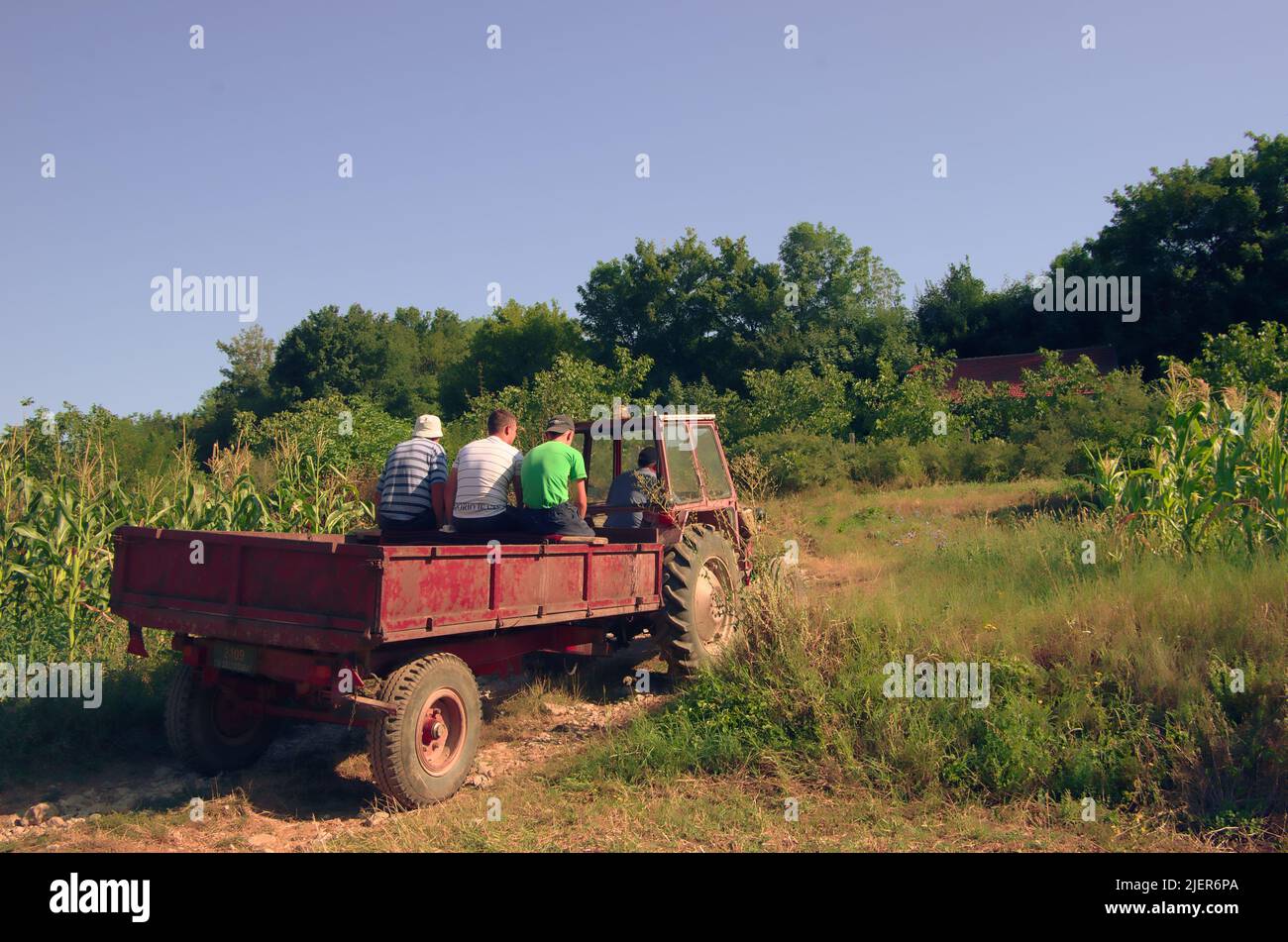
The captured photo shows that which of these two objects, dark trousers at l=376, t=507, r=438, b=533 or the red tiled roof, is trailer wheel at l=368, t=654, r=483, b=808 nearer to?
dark trousers at l=376, t=507, r=438, b=533

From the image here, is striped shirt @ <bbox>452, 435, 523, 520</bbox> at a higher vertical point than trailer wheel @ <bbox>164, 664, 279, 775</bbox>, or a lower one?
higher

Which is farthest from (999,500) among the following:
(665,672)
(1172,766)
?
(1172,766)

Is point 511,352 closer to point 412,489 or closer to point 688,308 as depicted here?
point 688,308

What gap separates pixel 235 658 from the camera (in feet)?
19.3

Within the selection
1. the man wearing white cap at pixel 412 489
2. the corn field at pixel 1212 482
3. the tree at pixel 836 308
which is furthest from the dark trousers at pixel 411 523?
the tree at pixel 836 308

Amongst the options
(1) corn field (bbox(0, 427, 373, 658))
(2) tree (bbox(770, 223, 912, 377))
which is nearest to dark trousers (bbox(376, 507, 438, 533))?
(1) corn field (bbox(0, 427, 373, 658))

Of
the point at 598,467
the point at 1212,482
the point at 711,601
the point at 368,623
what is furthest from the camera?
the point at 598,467

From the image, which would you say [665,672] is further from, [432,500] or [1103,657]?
[1103,657]

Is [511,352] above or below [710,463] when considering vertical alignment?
above

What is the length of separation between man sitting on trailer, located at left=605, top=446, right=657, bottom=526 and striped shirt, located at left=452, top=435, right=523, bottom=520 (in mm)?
1665

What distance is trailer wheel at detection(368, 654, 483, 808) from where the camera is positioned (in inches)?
218

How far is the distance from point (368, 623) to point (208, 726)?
2.08m

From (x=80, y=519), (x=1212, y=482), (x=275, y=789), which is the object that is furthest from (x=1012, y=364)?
(x=275, y=789)

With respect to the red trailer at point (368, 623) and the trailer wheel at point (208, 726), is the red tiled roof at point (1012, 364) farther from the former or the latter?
the trailer wheel at point (208, 726)
